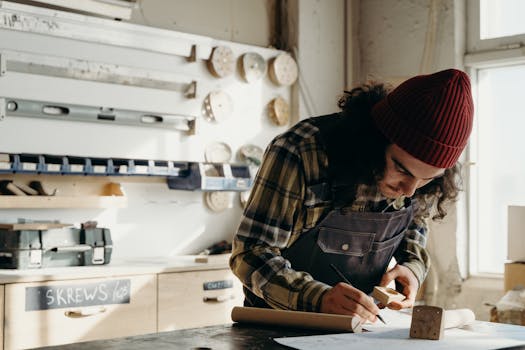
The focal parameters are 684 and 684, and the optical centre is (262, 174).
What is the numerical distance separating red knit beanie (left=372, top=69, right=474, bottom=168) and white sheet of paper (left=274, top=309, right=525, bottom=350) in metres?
0.43

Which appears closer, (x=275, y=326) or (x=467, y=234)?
(x=275, y=326)

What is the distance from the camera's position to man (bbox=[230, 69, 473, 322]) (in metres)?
1.73

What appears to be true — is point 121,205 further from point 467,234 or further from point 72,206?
point 467,234

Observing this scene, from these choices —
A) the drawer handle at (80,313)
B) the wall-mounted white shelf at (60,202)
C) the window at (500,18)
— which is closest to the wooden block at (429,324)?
the drawer handle at (80,313)

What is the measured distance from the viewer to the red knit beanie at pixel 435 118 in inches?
67.2

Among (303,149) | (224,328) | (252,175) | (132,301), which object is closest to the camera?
(224,328)

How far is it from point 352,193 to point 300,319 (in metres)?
0.47

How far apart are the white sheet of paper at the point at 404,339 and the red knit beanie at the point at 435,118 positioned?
430 millimetres

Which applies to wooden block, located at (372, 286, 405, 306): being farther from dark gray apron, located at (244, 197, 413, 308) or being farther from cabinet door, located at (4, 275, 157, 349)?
cabinet door, located at (4, 275, 157, 349)

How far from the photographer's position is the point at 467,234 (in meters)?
4.45

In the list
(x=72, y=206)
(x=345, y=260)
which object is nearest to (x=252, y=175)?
(x=72, y=206)

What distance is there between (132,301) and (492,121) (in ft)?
8.49

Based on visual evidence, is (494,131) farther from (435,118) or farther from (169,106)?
(435,118)

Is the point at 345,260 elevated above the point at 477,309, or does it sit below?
above
